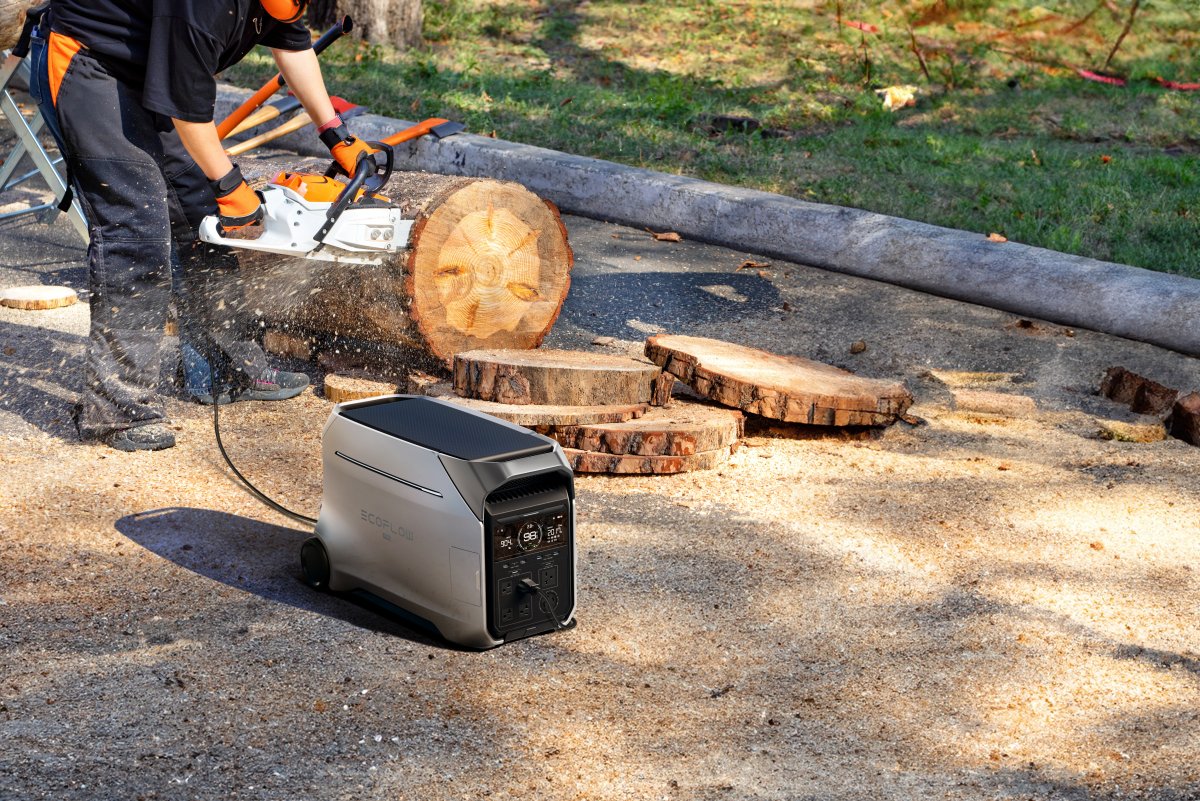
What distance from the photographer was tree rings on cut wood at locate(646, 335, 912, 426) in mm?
4305

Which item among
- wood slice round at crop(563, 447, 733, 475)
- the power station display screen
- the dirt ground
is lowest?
the dirt ground

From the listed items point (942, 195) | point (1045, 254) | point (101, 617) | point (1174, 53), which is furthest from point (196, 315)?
point (1174, 53)

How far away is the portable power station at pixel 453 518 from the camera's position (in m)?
2.85

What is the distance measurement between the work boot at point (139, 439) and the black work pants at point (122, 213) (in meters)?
0.03

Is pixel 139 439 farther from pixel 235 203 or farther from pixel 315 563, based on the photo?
pixel 315 563

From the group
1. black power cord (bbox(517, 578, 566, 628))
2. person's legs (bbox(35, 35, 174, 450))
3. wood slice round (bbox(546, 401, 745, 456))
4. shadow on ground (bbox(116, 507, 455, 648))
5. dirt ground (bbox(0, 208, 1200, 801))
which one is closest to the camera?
dirt ground (bbox(0, 208, 1200, 801))

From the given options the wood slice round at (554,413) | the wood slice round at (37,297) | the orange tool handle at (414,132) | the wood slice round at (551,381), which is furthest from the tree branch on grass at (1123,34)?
the wood slice round at (37,297)

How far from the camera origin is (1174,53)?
418 inches

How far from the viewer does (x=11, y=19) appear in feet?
18.4

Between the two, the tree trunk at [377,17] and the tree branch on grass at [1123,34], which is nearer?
the tree branch on grass at [1123,34]

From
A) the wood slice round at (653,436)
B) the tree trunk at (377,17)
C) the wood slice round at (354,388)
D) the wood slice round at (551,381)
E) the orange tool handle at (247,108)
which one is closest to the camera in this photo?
the wood slice round at (653,436)

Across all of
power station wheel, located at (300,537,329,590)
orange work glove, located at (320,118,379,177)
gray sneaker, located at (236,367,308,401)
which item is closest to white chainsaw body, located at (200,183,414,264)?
orange work glove, located at (320,118,379,177)

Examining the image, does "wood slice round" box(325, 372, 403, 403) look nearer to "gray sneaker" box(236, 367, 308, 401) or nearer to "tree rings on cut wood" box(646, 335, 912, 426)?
"gray sneaker" box(236, 367, 308, 401)

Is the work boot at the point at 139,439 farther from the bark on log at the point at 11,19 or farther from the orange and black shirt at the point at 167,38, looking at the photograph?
the bark on log at the point at 11,19
